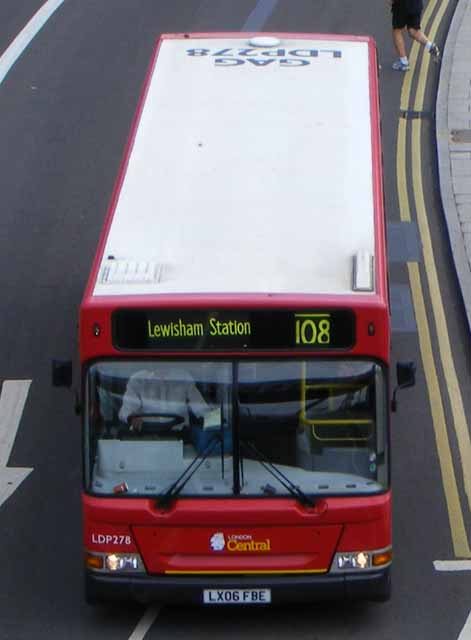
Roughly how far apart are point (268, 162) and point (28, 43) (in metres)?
13.9

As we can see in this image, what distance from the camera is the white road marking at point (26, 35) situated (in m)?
25.8

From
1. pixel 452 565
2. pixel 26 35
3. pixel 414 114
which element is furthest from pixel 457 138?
pixel 452 565

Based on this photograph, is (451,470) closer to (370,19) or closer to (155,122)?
(155,122)

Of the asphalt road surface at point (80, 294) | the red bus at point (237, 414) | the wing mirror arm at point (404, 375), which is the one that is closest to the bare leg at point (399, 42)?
the asphalt road surface at point (80, 294)

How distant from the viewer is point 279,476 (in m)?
11.6

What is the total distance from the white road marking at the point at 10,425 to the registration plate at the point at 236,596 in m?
3.57

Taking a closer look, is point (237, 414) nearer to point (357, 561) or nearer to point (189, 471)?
point (189, 471)

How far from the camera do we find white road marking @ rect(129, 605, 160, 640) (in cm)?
1242

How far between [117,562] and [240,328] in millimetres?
2084

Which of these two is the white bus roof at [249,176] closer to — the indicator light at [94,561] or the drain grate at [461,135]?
the indicator light at [94,561]

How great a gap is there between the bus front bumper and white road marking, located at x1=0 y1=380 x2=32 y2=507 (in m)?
3.19

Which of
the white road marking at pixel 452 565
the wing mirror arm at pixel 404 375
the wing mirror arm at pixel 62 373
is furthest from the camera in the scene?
the white road marking at pixel 452 565

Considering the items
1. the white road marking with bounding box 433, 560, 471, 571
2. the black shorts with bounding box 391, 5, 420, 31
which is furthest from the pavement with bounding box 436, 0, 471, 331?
the white road marking with bounding box 433, 560, 471, 571

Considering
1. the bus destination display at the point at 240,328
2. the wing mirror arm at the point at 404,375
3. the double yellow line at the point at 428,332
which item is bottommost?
the double yellow line at the point at 428,332
